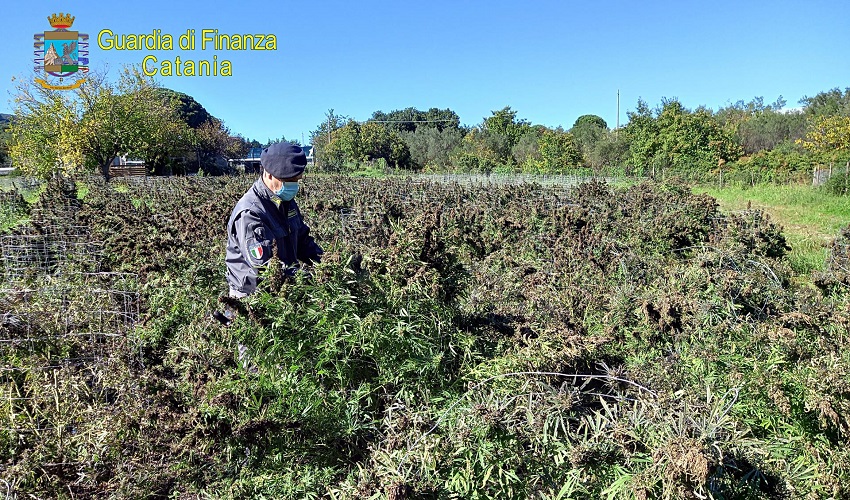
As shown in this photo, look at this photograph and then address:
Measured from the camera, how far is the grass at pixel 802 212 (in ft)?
27.5

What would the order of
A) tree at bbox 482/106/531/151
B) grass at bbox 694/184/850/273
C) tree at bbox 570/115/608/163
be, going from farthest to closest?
tree at bbox 482/106/531/151 < tree at bbox 570/115/608/163 < grass at bbox 694/184/850/273

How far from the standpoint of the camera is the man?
292 cm

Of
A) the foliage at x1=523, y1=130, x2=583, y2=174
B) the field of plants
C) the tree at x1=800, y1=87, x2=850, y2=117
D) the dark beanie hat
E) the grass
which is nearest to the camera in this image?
the field of plants

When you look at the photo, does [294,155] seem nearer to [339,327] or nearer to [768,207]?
[339,327]

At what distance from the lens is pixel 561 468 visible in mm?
1706

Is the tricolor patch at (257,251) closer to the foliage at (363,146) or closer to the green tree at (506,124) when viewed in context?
the foliage at (363,146)

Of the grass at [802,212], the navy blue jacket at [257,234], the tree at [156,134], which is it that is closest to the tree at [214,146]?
the tree at [156,134]

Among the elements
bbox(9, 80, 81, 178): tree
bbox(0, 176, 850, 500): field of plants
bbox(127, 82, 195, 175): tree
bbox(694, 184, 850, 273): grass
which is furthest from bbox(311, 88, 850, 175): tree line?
bbox(0, 176, 850, 500): field of plants

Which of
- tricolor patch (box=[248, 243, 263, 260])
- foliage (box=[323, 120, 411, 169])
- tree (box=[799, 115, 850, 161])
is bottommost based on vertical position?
tricolor patch (box=[248, 243, 263, 260])

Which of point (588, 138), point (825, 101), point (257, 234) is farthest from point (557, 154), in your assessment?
point (257, 234)

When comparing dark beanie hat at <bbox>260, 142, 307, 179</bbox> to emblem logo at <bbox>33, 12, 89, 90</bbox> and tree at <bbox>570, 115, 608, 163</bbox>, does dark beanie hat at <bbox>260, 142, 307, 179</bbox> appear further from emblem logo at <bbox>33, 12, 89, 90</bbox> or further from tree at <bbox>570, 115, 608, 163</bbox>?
tree at <bbox>570, 115, 608, 163</bbox>

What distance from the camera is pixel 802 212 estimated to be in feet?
46.8

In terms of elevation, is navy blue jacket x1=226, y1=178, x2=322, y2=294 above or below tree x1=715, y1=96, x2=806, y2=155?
below

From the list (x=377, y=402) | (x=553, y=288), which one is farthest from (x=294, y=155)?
(x=553, y=288)
